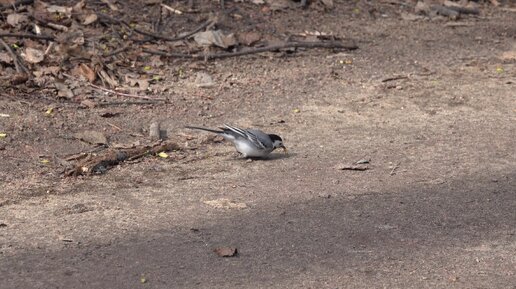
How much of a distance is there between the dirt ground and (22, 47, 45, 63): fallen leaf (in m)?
0.61

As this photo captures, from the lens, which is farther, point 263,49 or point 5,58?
point 263,49

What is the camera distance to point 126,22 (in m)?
11.2

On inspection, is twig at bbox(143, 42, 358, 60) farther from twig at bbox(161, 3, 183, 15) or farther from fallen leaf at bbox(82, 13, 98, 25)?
twig at bbox(161, 3, 183, 15)

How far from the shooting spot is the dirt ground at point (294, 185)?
6031mm

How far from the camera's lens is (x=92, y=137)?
860cm

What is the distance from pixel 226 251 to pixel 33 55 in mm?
4549

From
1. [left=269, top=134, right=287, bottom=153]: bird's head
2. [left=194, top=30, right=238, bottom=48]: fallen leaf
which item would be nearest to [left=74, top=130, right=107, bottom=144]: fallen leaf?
[left=269, top=134, right=287, bottom=153]: bird's head

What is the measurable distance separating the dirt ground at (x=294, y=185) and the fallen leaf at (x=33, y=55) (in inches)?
24.2

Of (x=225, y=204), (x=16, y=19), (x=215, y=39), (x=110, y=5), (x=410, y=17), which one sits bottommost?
(x=410, y=17)

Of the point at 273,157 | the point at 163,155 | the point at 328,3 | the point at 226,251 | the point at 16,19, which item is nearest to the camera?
the point at 226,251

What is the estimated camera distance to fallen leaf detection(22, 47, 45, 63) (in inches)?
388

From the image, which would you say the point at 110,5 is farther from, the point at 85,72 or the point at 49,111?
the point at 49,111

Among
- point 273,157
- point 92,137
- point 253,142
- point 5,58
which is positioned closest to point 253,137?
point 253,142

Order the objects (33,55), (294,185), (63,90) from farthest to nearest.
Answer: (33,55) → (63,90) → (294,185)
